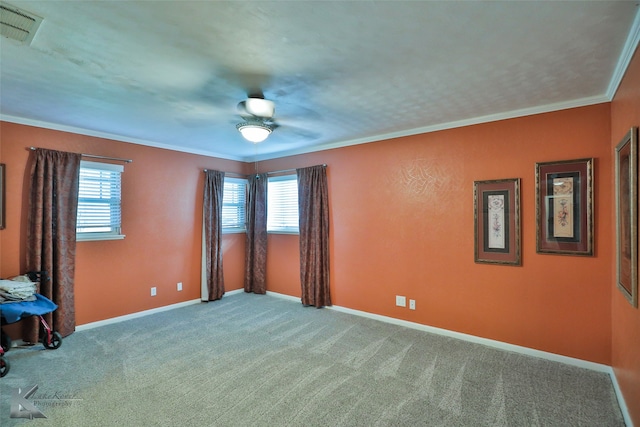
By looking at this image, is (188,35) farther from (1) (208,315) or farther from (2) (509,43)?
(1) (208,315)

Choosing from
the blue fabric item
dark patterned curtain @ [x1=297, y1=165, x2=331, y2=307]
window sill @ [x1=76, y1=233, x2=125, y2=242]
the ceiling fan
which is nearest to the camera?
the ceiling fan

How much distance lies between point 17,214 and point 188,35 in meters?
3.12

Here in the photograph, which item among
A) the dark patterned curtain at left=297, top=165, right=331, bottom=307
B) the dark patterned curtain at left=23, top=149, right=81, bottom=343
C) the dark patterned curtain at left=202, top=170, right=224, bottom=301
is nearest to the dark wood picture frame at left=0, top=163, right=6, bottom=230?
the dark patterned curtain at left=23, top=149, right=81, bottom=343

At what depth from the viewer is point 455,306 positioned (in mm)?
3436

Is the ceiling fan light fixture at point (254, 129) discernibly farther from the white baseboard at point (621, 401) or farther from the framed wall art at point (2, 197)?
the white baseboard at point (621, 401)

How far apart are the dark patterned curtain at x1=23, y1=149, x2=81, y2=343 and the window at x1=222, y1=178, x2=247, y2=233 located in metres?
2.12

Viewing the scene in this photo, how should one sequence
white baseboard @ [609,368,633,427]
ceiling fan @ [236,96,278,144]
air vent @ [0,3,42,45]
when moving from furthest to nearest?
1. ceiling fan @ [236,96,278,144]
2. white baseboard @ [609,368,633,427]
3. air vent @ [0,3,42,45]

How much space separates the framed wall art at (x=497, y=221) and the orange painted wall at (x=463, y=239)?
0.07 meters

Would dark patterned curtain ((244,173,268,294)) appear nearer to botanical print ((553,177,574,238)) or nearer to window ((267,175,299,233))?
window ((267,175,299,233))

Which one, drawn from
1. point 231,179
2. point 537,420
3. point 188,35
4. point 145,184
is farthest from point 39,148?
point 537,420

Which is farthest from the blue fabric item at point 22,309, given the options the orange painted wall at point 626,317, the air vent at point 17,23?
the orange painted wall at point 626,317

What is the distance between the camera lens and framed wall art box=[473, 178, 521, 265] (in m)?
3.05

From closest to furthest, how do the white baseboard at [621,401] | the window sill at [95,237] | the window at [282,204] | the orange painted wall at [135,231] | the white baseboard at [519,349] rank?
the white baseboard at [621,401] < the white baseboard at [519,349] < the orange painted wall at [135,231] < the window sill at [95,237] < the window at [282,204]

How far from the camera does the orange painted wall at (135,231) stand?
3229 millimetres
